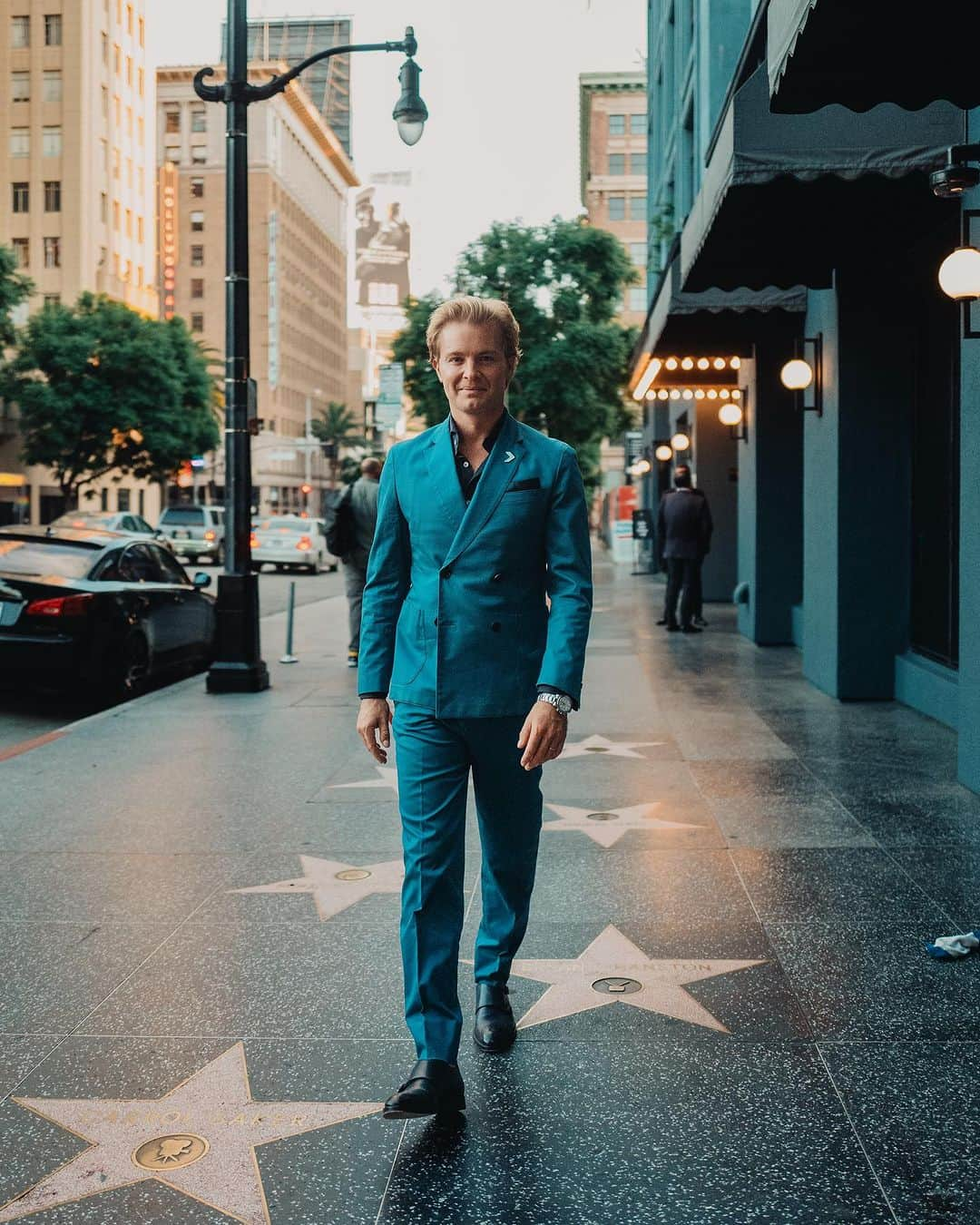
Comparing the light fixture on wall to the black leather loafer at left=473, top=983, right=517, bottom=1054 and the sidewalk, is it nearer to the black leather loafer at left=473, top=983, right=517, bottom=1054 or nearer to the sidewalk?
the sidewalk

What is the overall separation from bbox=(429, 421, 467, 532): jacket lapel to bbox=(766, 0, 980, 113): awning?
2635 millimetres

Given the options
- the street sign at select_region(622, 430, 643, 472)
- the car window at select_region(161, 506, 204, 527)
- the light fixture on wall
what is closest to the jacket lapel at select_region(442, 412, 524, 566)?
the light fixture on wall

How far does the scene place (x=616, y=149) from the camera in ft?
266

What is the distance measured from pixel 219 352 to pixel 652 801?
97.5 metres

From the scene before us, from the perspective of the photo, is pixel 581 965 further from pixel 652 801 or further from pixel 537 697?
pixel 652 801

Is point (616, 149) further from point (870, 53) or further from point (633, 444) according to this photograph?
point (870, 53)

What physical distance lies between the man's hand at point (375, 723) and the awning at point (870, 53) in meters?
3.22

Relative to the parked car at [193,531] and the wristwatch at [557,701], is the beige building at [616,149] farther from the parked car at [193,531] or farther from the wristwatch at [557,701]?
the wristwatch at [557,701]

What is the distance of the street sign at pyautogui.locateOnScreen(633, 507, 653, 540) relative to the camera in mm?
32906

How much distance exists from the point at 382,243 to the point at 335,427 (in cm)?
4479

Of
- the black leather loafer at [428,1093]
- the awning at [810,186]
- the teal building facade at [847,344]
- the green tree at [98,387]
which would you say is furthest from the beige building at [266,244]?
the black leather loafer at [428,1093]

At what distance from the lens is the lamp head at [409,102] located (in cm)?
1423

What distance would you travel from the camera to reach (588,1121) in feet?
11.3

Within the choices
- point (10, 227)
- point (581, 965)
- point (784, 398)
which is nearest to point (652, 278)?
point (784, 398)
